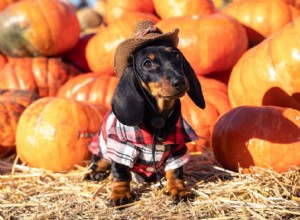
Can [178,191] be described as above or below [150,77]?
below

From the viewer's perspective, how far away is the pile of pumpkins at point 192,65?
10.2ft

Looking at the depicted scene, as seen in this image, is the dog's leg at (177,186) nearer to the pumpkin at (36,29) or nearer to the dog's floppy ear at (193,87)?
the dog's floppy ear at (193,87)

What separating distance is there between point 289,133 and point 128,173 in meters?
1.08

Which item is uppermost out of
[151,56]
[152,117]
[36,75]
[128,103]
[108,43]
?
[151,56]

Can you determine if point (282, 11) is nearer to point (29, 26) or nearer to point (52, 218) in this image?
point (29, 26)

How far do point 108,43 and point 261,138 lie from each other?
88.7 inches

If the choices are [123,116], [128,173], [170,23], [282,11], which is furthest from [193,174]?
[282,11]

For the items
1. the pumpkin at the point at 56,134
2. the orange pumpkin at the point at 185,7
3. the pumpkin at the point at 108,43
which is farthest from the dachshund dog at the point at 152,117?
the orange pumpkin at the point at 185,7

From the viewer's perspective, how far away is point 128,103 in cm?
243

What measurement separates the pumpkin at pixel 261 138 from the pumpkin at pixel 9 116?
1796 millimetres

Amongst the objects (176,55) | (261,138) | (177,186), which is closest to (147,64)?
(176,55)

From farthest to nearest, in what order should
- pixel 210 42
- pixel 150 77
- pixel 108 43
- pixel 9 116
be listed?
pixel 108 43 → pixel 210 42 → pixel 9 116 → pixel 150 77

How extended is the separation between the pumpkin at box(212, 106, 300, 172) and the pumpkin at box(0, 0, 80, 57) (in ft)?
7.86

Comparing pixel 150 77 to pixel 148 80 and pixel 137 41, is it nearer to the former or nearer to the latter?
pixel 148 80
